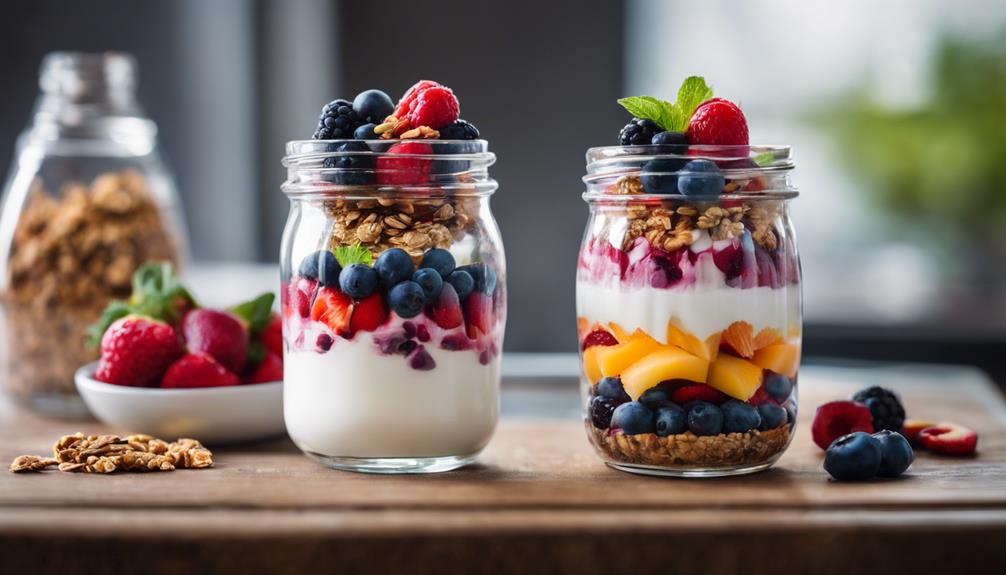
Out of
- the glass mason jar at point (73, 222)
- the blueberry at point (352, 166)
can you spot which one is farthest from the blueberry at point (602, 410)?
the glass mason jar at point (73, 222)

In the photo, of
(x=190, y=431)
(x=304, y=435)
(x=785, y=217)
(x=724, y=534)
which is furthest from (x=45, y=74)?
(x=724, y=534)

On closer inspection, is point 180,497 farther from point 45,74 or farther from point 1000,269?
point 1000,269

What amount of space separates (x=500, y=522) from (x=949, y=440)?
0.57 metres

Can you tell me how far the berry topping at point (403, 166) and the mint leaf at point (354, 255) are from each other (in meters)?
0.07

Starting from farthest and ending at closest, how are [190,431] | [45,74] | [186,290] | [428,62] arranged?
[428,62], [45,74], [186,290], [190,431]

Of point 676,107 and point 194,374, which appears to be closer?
point 676,107

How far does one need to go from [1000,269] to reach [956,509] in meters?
2.51

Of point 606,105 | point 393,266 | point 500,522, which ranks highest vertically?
point 606,105

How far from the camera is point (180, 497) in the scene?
93 centimetres

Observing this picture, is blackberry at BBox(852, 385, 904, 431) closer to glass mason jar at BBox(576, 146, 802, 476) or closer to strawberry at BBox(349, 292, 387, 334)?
glass mason jar at BBox(576, 146, 802, 476)

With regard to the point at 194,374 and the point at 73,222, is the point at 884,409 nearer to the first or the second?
the point at 194,374

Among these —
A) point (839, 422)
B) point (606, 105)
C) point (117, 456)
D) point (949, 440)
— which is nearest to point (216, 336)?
point (117, 456)

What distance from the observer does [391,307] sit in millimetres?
997

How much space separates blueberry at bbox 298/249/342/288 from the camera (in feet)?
3.31
